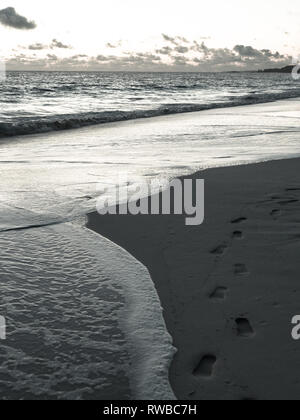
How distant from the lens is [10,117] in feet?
51.0

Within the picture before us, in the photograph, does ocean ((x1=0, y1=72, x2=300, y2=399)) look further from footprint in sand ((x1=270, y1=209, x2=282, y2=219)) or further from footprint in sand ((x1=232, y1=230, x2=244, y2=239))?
footprint in sand ((x1=270, y1=209, x2=282, y2=219))

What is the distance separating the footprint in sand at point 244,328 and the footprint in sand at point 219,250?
38.4 inches

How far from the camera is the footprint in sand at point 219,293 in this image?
278 centimetres

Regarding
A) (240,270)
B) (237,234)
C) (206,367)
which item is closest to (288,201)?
(237,234)

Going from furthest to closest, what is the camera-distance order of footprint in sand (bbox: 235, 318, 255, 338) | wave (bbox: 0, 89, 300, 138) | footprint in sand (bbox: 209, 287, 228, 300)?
wave (bbox: 0, 89, 300, 138), footprint in sand (bbox: 209, 287, 228, 300), footprint in sand (bbox: 235, 318, 255, 338)

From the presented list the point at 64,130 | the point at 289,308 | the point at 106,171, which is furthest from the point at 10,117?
the point at 289,308

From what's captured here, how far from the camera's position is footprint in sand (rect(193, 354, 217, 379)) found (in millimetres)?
2076

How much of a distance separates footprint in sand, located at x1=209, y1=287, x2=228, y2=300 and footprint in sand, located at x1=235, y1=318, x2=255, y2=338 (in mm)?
280

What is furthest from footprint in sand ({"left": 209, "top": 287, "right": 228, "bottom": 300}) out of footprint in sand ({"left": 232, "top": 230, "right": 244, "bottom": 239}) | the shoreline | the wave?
the wave

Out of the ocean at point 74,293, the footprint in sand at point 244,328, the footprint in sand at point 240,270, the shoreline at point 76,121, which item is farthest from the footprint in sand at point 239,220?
the shoreline at point 76,121

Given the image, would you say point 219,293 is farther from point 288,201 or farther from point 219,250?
point 288,201

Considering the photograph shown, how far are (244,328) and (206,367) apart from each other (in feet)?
1.32
